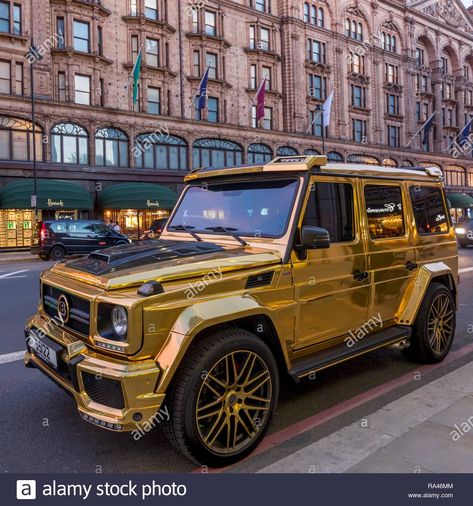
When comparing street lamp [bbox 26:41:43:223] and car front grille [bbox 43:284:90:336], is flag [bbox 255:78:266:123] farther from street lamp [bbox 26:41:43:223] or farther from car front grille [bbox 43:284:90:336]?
car front grille [bbox 43:284:90:336]

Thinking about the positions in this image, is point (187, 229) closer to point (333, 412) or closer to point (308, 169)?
point (308, 169)

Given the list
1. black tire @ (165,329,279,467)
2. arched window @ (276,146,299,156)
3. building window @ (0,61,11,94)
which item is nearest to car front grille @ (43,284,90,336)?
black tire @ (165,329,279,467)

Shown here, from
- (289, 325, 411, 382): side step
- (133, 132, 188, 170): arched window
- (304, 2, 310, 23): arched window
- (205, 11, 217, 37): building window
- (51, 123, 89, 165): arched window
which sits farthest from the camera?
(304, 2, 310, 23): arched window

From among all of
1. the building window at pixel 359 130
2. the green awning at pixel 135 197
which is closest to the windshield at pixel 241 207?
the green awning at pixel 135 197

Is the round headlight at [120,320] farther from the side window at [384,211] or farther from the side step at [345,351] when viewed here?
the side window at [384,211]

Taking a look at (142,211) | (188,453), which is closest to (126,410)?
(188,453)

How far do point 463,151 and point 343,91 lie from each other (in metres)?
21.4

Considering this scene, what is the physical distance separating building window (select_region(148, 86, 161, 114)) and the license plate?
98.9 ft

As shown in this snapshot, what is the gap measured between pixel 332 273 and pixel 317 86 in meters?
→ 40.4

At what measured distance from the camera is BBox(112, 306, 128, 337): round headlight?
295 cm

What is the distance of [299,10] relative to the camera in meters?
39.2

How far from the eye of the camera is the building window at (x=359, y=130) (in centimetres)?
4417

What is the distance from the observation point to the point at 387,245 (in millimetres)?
4762

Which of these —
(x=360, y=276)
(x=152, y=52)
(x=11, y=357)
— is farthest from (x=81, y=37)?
(x=360, y=276)
